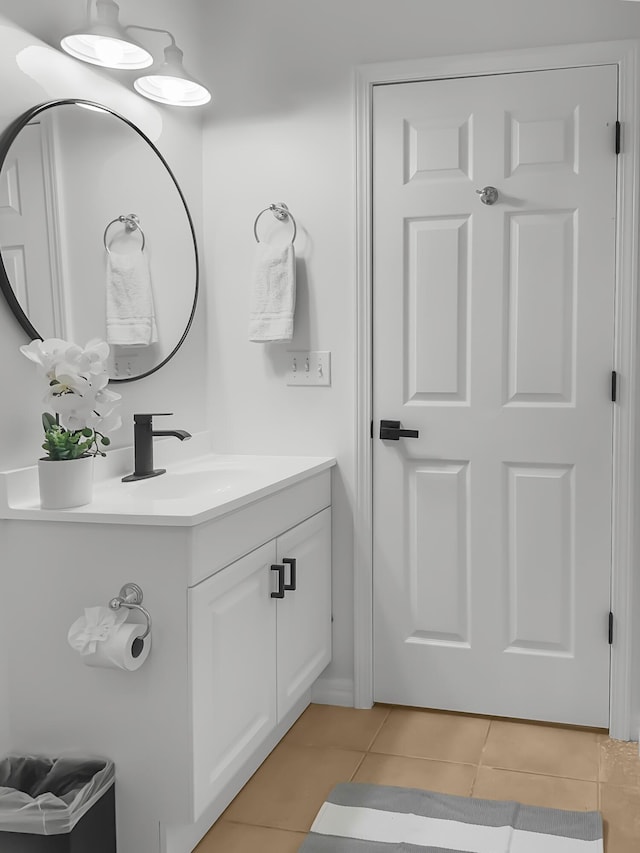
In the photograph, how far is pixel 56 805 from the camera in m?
1.64

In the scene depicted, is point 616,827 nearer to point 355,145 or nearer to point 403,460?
point 403,460

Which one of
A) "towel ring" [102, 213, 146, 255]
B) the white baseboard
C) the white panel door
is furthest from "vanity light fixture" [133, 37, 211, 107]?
the white baseboard

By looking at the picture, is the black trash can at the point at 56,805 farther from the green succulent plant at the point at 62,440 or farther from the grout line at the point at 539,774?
the grout line at the point at 539,774

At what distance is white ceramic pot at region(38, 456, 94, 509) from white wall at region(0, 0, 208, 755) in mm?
135

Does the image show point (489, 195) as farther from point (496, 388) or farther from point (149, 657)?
point (149, 657)

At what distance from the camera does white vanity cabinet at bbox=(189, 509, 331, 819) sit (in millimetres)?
1835

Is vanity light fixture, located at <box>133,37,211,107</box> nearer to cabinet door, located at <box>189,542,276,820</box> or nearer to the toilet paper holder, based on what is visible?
cabinet door, located at <box>189,542,276,820</box>

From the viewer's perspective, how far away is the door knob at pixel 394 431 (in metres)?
2.73

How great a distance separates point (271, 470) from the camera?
8.35ft

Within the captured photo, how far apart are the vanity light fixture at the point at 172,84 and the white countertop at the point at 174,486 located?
3.38 feet

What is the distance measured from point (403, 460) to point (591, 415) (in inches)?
24.1

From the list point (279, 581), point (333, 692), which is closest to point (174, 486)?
point (279, 581)

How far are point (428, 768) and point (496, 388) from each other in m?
1.17

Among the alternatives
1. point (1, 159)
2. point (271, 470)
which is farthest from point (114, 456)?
point (1, 159)
